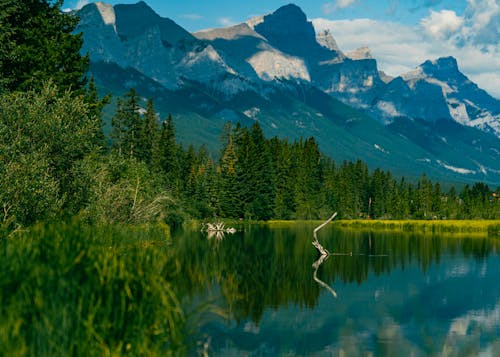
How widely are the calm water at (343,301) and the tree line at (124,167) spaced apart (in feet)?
28.1

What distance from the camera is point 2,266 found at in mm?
11734

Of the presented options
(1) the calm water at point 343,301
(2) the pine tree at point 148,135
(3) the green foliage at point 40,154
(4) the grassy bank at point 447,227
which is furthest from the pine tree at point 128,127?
(3) the green foliage at point 40,154

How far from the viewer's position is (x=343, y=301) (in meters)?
36.2

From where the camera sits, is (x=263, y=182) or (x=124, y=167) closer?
(x=124, y=167)

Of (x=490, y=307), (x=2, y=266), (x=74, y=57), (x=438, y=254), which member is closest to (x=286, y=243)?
(x=438, y=254)

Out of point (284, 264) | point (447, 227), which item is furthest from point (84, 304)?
point (447, 227)

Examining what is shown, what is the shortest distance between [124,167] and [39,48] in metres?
12.6

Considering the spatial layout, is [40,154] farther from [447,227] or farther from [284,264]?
[447,227]

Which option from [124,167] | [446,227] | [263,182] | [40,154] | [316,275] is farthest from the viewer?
[263,182]

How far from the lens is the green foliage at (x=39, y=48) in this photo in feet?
147

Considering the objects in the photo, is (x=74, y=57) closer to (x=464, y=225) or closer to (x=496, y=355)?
(x=496, y=355)

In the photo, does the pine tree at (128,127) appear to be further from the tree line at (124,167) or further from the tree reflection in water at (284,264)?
the tree reflection in water at (284,264)

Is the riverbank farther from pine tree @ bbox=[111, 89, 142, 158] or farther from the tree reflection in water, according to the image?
pine tree @ bbox=[111, 89, 142, 158]

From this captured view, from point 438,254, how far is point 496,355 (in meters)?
43.0
